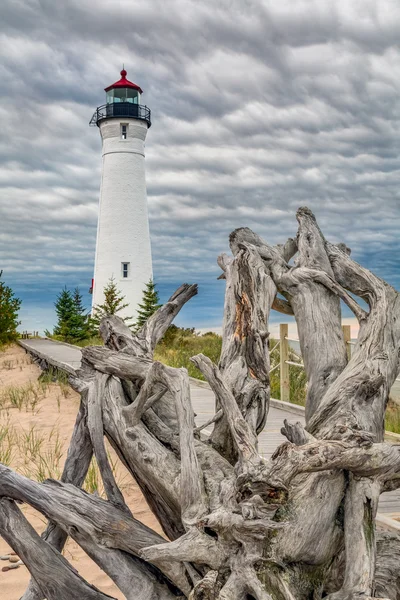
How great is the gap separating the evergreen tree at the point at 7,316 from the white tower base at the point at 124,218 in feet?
13.8

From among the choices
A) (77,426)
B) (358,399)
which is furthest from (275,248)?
(77,426)

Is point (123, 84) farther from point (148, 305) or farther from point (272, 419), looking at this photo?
point (272, 419)

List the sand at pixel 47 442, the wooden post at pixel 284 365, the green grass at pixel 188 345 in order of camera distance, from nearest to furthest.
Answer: the sand at pixel 47 442 < the wooden post at pixel 284 365 < the green grass at pixel 188 345

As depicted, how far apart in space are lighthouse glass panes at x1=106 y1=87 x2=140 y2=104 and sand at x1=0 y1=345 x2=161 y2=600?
14549 millimetres

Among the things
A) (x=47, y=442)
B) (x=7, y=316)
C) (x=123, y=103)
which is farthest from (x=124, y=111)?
(x=47, y=442)

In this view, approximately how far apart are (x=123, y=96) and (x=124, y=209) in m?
6.39

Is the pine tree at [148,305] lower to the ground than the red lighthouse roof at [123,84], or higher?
lower

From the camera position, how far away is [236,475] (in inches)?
119

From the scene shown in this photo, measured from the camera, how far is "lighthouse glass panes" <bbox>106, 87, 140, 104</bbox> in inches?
1182

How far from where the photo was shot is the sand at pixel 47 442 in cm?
459

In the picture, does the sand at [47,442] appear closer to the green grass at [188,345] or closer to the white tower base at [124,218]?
the green grass at [188,345]

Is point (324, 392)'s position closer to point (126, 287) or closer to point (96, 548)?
point (96, 548)

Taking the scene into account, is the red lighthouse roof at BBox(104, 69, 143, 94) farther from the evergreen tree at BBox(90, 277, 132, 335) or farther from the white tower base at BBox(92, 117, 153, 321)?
the evergreen tree at BBox(90, 277, 132, 335)

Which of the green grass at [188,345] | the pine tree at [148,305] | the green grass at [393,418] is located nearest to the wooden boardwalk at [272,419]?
the green grass at [393,418]
